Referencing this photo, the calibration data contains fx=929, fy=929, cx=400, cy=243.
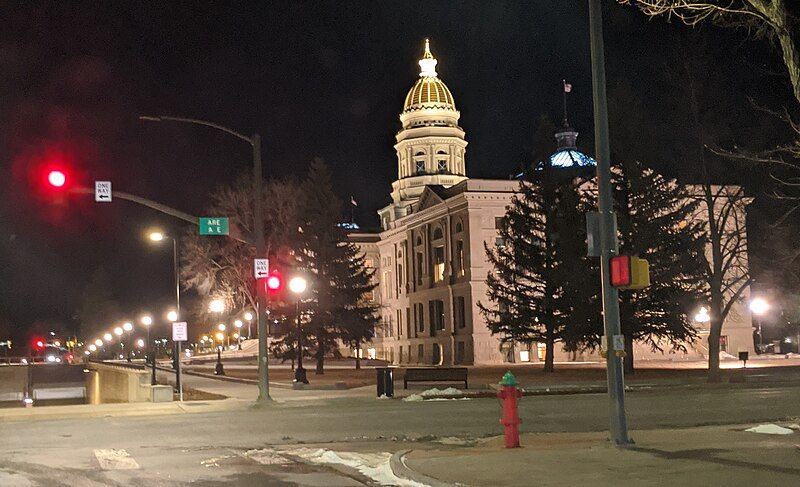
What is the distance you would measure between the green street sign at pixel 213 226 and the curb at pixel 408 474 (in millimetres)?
15491

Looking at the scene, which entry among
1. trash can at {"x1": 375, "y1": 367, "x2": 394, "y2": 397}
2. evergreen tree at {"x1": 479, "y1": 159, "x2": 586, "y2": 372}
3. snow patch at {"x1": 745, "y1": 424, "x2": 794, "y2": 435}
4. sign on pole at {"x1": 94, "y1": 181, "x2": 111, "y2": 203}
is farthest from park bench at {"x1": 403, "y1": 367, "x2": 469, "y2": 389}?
snow patch at {"x1": 745, "y1": 424, "x2": 794, "y2": 435}

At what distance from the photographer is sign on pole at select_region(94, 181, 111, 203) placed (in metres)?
21.8

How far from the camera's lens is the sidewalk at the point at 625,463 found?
35.4 ft

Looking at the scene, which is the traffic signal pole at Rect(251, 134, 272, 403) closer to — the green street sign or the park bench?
the green street sign

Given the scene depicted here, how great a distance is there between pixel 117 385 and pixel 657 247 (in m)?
30.5

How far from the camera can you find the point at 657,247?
45312 mm

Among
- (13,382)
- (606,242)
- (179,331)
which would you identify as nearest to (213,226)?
(179,331)

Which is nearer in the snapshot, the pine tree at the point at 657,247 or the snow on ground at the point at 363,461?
the snow on ground at the point at 363,461

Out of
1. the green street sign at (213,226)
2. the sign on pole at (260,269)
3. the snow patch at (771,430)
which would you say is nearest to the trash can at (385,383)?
the sign on pole at (260,269)

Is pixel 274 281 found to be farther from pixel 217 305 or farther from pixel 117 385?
pixel 217 305

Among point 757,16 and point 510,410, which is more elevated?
point 757,16

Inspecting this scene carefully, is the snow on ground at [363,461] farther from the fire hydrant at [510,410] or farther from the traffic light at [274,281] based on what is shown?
the traffic light at [274,281]

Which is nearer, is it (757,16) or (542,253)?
(757,16)

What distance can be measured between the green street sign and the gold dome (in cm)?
8010
